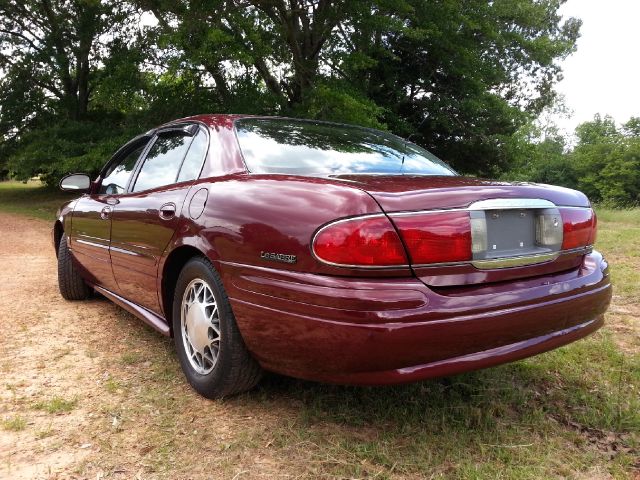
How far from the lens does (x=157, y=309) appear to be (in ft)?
9.52

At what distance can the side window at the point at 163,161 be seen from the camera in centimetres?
301

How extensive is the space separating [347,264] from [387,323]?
0.25m

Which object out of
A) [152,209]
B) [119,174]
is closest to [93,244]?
[119,174]

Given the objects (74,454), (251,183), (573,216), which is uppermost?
(251,183)

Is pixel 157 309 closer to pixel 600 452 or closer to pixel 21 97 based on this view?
pixel 600 452

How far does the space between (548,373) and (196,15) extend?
36.3 feet

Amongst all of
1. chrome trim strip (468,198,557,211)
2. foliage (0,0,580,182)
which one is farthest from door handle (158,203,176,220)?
foliage (0,0,580,182)

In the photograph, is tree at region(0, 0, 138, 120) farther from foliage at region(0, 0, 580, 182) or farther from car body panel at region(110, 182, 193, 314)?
car body panel at region(110, 182, 193, 314)

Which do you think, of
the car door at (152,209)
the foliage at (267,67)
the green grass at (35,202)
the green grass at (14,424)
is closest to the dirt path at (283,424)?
the green grass at (14,424)

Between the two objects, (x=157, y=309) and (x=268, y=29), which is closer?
(x=157, y=309)

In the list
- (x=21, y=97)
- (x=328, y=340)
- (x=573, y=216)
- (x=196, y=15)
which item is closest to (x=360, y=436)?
(x=328, y=340)

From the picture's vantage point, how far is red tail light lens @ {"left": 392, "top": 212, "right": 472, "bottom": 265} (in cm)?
182

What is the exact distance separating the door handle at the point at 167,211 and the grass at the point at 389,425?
2.91 ft

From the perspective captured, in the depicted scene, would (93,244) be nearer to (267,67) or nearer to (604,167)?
(267,67)
